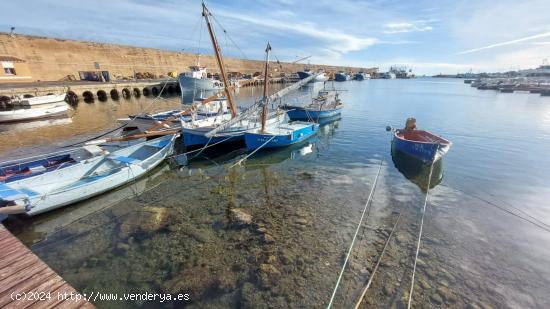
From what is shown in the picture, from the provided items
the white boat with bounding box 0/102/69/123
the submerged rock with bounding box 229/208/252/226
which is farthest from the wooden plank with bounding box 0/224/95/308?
the white boat with bounding box 0/102/69/123

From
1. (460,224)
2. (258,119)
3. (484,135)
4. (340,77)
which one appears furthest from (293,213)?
(340,77)

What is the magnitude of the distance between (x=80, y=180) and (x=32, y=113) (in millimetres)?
27526

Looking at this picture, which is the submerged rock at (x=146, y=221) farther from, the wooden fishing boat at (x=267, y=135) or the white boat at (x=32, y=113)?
the white boat at (x=32, y=113)

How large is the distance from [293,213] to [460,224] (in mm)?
7109

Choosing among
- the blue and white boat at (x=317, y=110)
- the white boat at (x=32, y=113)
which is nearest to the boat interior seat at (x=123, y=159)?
the blue and white boat at (x=317, y=110)

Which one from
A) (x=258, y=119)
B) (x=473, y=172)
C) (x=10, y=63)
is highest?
(x=10, y=63)

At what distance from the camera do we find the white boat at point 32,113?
27406mm

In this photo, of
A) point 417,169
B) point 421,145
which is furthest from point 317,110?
point 417,169

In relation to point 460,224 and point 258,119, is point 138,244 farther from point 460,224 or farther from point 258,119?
point 258,119

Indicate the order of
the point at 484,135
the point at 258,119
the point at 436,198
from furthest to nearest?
the point at 484,135 < the point at 258,119 < the point at 436,198

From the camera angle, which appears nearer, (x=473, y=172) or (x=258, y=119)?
(x=473, y=172)

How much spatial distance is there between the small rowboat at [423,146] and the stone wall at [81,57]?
242 ft

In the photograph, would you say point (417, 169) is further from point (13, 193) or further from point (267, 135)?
point (13, 193)

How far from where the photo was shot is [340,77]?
129500 mm
